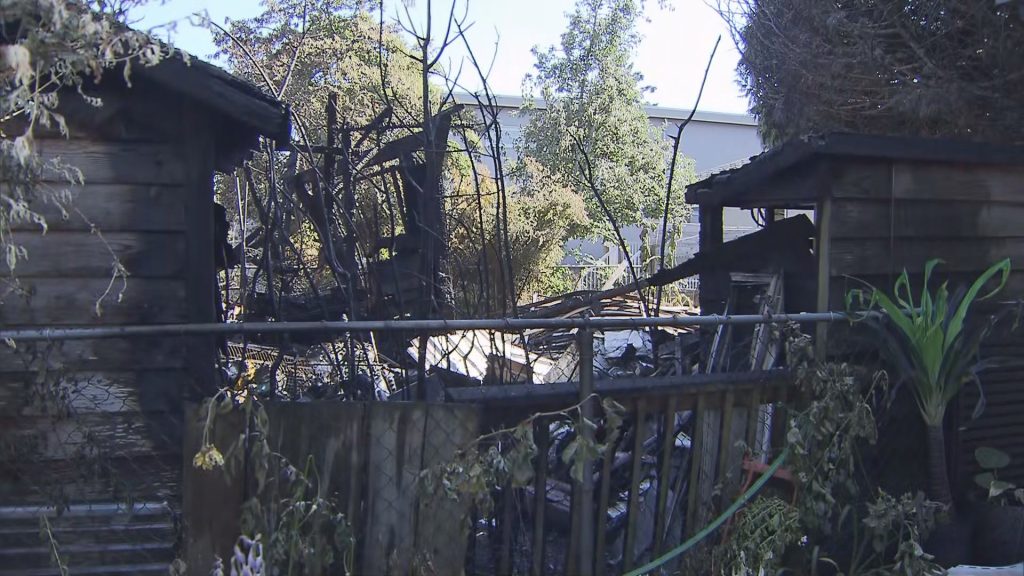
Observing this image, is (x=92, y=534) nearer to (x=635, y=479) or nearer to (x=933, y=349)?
(x=635, y=479)

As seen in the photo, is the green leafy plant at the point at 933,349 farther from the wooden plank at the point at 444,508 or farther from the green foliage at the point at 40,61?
the green foliage at the point at 40,61

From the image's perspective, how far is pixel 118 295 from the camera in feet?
12.7

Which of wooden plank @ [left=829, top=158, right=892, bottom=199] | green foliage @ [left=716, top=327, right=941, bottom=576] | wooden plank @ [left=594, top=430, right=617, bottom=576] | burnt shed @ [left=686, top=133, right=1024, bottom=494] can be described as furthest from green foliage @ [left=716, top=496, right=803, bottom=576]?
wooden plank @ [left=829, top=158, right=892, bottom=199]

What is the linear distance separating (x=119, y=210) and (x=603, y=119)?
2076 centimetres

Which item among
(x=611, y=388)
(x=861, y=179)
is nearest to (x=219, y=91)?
(x=611, y=388)

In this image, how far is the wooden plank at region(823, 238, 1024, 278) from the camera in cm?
478

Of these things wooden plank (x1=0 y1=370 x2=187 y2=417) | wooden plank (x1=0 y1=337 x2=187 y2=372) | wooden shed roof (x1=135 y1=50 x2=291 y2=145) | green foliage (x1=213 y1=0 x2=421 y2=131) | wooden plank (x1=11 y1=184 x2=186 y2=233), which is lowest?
wooden plank (x1=0 y1=370 x2=187 y2=417)

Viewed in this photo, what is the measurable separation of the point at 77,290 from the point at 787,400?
3290 mm

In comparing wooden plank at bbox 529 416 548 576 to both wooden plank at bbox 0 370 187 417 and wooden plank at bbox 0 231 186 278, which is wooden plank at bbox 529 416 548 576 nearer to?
wooden plank at bbox 0 370 187 417

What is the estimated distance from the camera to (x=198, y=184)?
3.93 metres

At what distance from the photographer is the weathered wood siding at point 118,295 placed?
3775 millimetres

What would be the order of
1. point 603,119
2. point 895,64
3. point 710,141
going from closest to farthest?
point 895,64
point 603,119
point 710,141

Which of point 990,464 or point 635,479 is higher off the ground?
point 635,479

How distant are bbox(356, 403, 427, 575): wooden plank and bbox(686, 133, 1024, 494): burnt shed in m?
2.28
